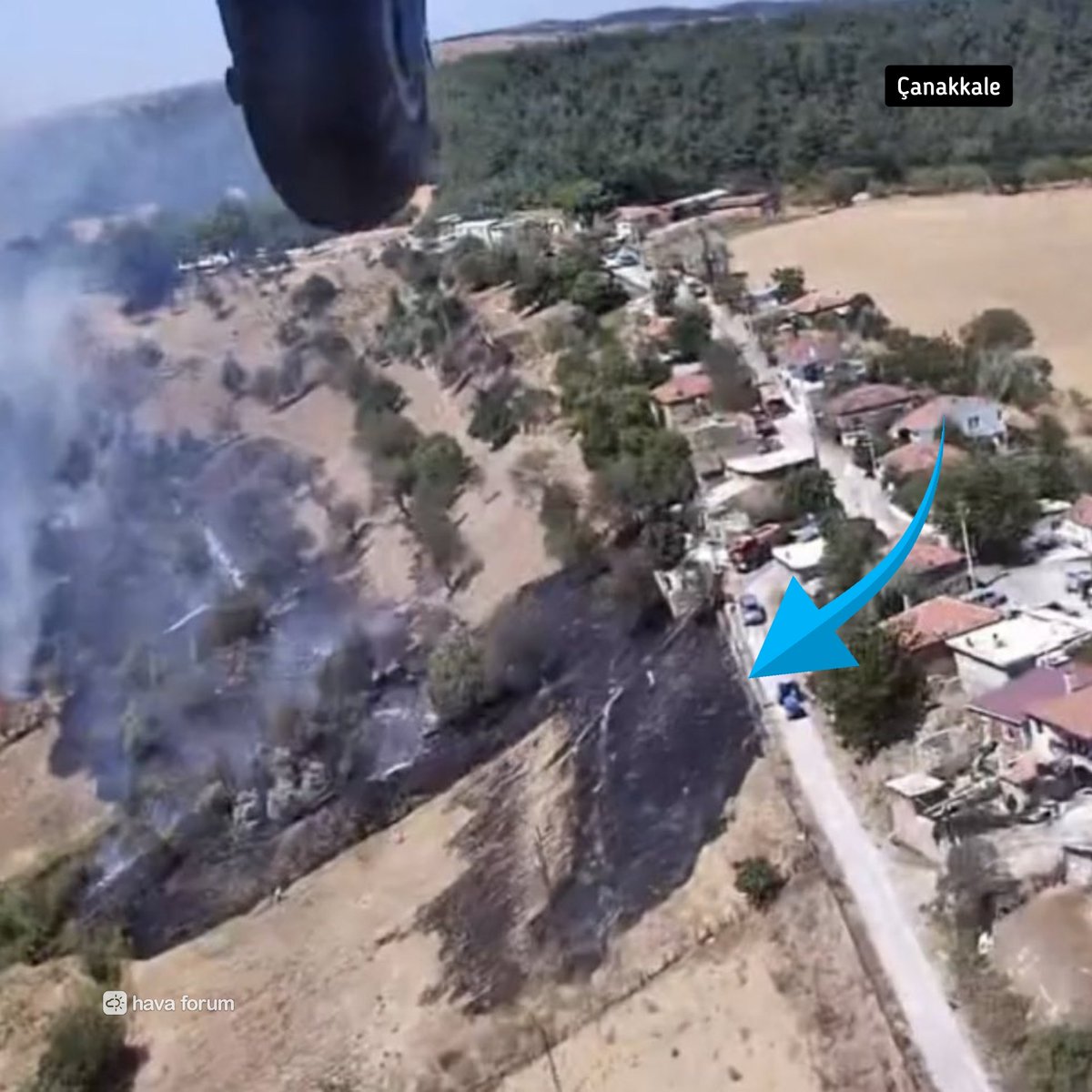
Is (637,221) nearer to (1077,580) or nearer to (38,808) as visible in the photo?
(1077,580)

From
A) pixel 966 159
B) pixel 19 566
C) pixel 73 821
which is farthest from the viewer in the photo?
pixel 966 159

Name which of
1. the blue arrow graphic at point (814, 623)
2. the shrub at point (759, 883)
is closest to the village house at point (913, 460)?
the blue arrow graphic at point (814, 623)

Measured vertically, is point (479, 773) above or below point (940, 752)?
below

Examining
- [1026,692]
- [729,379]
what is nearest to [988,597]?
[1026,692]

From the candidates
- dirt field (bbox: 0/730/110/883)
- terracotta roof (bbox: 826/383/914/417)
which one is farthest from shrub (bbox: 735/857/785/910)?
terracotta roof (bbox: 826/383/914/417)

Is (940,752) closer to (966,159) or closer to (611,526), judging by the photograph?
(611,526)

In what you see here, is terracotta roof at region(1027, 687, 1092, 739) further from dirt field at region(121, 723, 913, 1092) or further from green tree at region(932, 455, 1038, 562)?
green tree at region(932, 455, 1038, 562)

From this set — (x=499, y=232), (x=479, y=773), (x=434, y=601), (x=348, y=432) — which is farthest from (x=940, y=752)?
(x=499, y=232)
